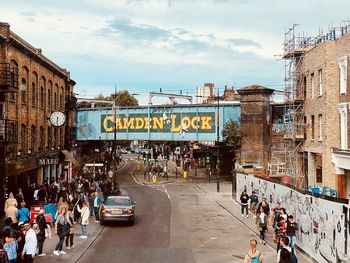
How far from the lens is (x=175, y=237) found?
21.0 meters

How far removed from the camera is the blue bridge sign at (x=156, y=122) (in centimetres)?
4691

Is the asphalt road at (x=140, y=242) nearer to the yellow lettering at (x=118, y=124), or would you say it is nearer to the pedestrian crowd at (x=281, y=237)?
the pedestrian crowd at (x=281, y=237)

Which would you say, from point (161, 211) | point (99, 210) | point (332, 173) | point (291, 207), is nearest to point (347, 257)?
point (291, 207)

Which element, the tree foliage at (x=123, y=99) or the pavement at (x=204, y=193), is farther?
the tree foliage at (x=123, y=99)

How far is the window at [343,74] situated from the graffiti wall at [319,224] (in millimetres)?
11524

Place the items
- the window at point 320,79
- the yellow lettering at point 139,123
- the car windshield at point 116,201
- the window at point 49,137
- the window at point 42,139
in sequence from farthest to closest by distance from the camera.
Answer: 1. the yellow lettering at point 139,123
2. the window at point 49,137
3. the window at point 42,139
4. the window at point 320,79
5. the car windshield at point 116,201

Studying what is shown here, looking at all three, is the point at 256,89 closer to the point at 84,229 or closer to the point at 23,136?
the point at 23,136

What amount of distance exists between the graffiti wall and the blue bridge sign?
79.6 ft

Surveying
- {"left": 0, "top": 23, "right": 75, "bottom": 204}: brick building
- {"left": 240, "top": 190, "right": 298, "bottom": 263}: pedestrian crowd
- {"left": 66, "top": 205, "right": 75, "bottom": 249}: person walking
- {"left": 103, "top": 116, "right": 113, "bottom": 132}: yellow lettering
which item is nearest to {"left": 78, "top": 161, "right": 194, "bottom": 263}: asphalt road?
{"left": 66, "top": 205, "right": 75, "bottom": 249}: person walking

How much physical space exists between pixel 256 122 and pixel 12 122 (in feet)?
73.8

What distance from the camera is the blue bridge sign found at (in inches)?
1847

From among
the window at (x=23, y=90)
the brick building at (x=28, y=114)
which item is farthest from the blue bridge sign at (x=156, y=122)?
the window at (x=23, y=90)

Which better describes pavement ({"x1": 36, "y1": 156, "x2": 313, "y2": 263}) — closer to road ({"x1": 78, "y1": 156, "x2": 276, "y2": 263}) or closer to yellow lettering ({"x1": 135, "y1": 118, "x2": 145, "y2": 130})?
road ({"x1": 78, "y1": 156, "x2": 276, "y2": 263})

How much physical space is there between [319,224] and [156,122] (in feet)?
111
